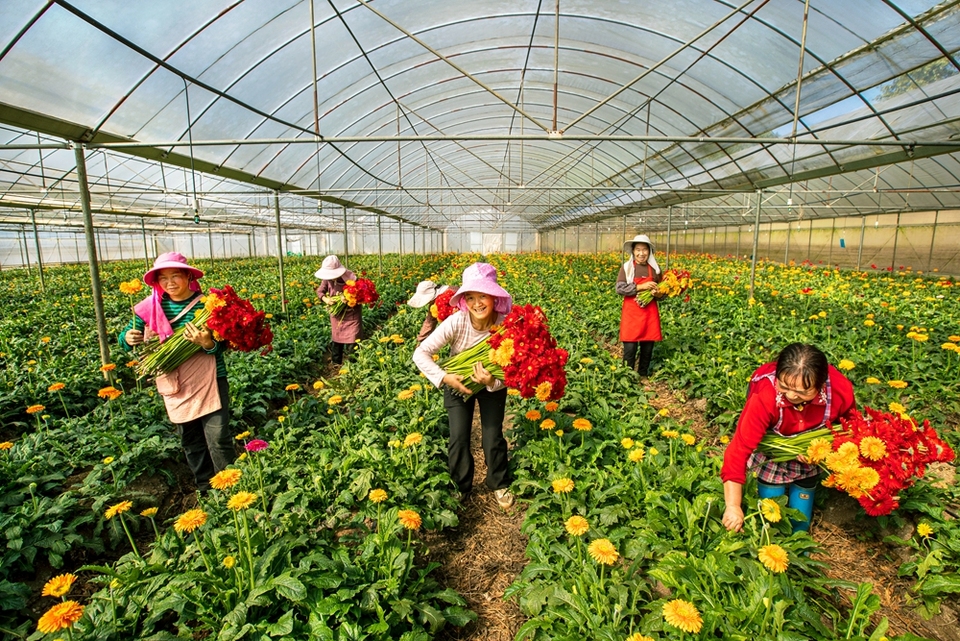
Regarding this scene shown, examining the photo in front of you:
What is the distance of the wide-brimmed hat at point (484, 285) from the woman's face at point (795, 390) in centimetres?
157

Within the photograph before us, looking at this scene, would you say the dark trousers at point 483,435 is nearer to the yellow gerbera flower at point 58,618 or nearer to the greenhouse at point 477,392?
the greenhouse at point 477,392

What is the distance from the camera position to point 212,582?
203 cm

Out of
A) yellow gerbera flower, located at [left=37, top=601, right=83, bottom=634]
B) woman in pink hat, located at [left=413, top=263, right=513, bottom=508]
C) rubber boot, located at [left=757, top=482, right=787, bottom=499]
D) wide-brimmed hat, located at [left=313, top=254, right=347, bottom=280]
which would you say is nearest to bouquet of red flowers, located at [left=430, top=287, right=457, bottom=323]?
woman in pink hat, located at [left=413, top=263, right=513, bottom=508]

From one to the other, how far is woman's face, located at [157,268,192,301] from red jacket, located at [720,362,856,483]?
3648mm

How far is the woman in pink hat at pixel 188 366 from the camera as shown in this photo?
3189 mm

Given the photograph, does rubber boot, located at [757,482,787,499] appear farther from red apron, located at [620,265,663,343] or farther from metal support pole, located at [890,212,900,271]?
metal support pole, located at [890,212,900,271]

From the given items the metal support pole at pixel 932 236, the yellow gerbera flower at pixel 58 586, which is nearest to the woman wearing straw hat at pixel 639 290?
the yellow gerbera flower at pixel 58 586

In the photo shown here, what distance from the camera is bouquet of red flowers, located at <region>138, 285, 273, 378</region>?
3.09 meters

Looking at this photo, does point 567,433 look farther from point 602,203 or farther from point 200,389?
point 602,203

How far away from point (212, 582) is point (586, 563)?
173 cm

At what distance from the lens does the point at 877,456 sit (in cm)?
203

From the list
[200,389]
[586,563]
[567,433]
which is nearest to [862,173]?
[567,433]

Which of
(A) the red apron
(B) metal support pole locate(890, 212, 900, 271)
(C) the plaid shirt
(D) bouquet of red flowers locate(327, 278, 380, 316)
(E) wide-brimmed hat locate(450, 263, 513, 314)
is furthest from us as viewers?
(B) metal support pole locate(890, 212, 900, 271)

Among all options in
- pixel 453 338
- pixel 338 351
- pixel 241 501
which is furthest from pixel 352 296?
pixel 241 501
